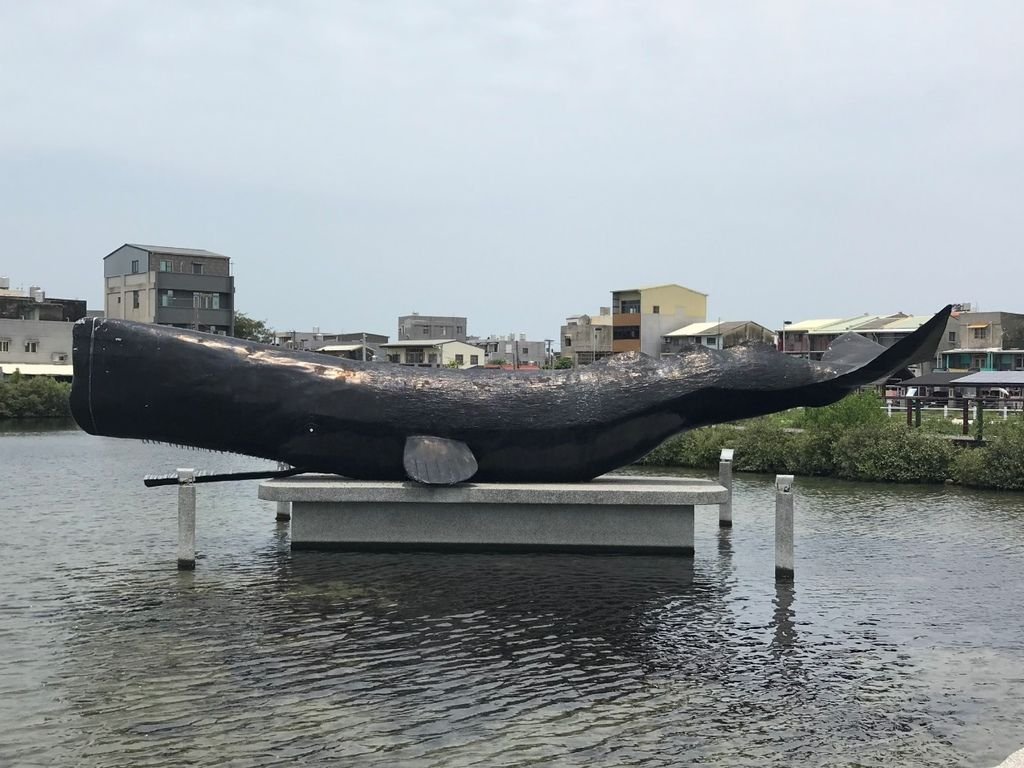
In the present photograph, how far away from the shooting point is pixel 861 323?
9281 cm

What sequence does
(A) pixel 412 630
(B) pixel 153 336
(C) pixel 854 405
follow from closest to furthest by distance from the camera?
(A) pixel 412 630 < (B) pixel 153 336 < (C) pixel 854 405

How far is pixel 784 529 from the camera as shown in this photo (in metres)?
15.4

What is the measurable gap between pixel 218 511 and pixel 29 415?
44.0 m

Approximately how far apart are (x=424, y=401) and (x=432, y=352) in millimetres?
94312

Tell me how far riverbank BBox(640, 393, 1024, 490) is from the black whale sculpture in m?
11.8

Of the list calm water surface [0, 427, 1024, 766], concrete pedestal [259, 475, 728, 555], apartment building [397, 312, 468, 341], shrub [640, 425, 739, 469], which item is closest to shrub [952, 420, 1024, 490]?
shrub [640, 425, 739, 469]

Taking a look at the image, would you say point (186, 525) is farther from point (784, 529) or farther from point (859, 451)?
point (859, 451)

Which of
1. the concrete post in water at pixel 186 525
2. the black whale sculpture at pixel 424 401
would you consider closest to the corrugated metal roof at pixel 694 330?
the black whale sculpture at pixel 424 401

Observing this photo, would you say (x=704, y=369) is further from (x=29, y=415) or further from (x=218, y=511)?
(x=29, y=415)

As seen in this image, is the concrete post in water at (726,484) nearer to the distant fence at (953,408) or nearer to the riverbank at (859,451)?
the riverbank at (859,451)

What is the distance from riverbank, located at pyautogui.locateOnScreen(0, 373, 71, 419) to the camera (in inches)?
2335

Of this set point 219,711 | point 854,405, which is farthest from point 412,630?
point 854,405

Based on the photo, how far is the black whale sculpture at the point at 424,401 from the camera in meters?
16.5

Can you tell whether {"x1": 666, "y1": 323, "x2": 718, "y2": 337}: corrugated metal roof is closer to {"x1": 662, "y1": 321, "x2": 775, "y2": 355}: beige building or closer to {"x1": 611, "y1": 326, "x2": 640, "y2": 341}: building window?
{"x1": 662, "y1": 321, "x2": 775, "y2": 355}: beige building
